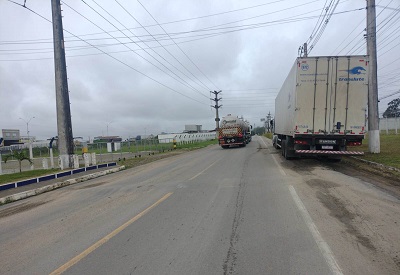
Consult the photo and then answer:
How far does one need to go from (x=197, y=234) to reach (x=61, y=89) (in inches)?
627

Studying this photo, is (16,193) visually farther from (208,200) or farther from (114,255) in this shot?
(114,255)

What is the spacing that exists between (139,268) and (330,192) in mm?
6024

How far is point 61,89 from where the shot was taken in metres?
18.7

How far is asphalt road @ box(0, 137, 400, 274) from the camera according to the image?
432 cm

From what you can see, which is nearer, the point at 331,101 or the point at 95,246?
the point at 95,246

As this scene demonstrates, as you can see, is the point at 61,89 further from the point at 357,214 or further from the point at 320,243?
the point at 320,243

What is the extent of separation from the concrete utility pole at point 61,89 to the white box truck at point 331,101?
41.9 ft

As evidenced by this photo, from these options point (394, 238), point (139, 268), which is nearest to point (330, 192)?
point (394, 238)

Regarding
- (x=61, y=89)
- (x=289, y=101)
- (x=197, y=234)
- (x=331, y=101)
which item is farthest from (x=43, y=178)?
(x=331, y=101)

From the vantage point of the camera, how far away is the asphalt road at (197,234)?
4316 millimetres

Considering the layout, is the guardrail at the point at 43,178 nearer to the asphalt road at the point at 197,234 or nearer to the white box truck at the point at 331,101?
the asphalt road at the point at 197,234

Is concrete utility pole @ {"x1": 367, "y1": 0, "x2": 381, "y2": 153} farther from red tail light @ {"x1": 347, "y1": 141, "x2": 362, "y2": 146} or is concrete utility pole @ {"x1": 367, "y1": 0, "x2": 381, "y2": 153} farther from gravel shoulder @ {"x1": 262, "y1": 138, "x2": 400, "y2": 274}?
gravel shoulder @ {"x1": 262, "y1": 138, "x2": 400, "y2": 274}

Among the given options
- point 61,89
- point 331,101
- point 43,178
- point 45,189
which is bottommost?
point 45,189

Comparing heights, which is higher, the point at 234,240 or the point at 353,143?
A: the point at 353,143
